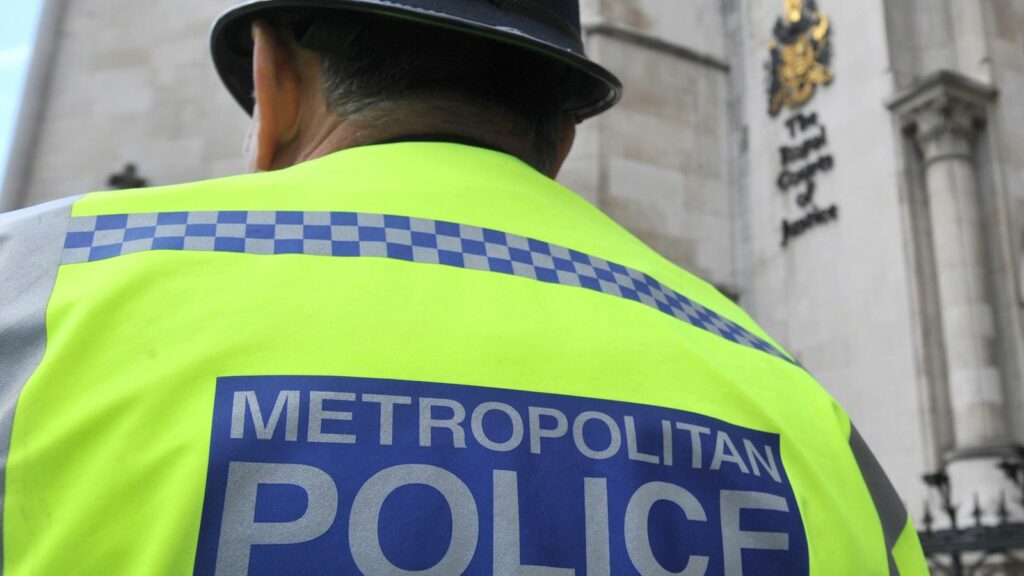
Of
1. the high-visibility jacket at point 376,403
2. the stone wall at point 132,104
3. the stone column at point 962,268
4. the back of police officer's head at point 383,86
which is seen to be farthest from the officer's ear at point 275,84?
the stone wall at point 132,104

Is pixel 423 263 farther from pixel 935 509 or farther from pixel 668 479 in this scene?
pixel 935 509

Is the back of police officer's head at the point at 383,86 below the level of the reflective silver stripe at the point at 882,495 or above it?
above

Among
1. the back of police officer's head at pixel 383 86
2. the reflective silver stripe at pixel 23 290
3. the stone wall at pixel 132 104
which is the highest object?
the stone wall at pixel 132 104

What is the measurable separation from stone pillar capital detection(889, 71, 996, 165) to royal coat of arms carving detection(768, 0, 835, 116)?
1.20 metres

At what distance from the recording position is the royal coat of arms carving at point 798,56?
932cm

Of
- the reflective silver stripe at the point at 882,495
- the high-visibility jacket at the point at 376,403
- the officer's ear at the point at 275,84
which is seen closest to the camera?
the high-visibility jacket at the point at 376,403

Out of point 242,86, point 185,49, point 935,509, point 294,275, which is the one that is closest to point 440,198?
point 294,275

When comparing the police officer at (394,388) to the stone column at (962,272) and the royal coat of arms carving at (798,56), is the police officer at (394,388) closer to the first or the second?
the stone column at (962,272)

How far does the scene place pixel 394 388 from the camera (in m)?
0.83

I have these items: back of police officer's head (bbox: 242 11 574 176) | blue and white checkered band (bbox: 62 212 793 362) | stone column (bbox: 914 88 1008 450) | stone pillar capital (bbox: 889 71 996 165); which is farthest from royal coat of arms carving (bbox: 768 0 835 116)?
blue and white checkered band (bbox: 62 212 793 362)

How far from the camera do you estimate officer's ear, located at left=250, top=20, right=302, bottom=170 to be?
50.4 inches

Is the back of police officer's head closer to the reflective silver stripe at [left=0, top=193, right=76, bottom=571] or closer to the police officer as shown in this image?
the police officer

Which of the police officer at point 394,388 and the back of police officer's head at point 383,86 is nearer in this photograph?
the police officer at point 394,388

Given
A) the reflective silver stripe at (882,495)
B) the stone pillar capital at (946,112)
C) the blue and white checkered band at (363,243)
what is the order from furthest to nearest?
the stone pillar capital at (946,112), the reflective silver stripe at (882,495), the blue and white checkered band at (363,243)
